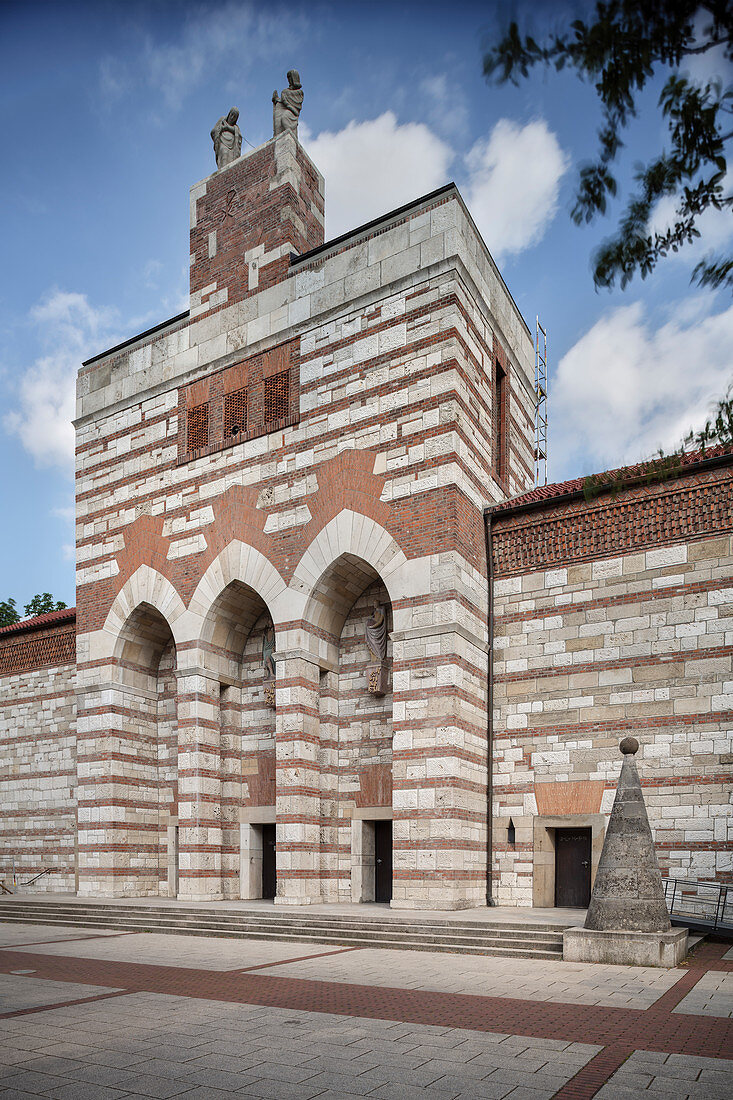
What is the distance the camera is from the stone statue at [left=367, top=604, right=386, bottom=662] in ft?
55.7

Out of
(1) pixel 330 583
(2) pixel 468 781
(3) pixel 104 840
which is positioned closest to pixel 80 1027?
(2) pixel 468 781

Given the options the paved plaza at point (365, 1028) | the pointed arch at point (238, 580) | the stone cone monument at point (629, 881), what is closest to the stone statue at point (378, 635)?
the pointed arch at point (238, 580)

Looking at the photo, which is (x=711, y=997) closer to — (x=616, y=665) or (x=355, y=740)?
(x=616, y=665)

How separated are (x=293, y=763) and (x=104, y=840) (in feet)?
17.5

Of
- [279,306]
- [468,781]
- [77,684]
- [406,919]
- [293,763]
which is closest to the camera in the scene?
[406,919]

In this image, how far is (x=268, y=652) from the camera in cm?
1881

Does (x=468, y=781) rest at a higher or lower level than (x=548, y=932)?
higher

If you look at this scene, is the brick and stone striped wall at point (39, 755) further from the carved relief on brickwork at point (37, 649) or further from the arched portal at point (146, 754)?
the arched portal at point (146, 754)

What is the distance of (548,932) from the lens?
1174 centimetres

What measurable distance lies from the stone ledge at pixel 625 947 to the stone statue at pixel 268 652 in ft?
29.9

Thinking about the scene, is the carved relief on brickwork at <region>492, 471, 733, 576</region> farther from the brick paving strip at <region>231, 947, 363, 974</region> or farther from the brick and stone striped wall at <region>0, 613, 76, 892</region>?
the brick and stone striped wall at <region>0, 613, 76, 892</region>

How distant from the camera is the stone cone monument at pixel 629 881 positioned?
1059 centimetres

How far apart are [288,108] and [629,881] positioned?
55.5ft

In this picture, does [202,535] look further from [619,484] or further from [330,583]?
[619,484]
